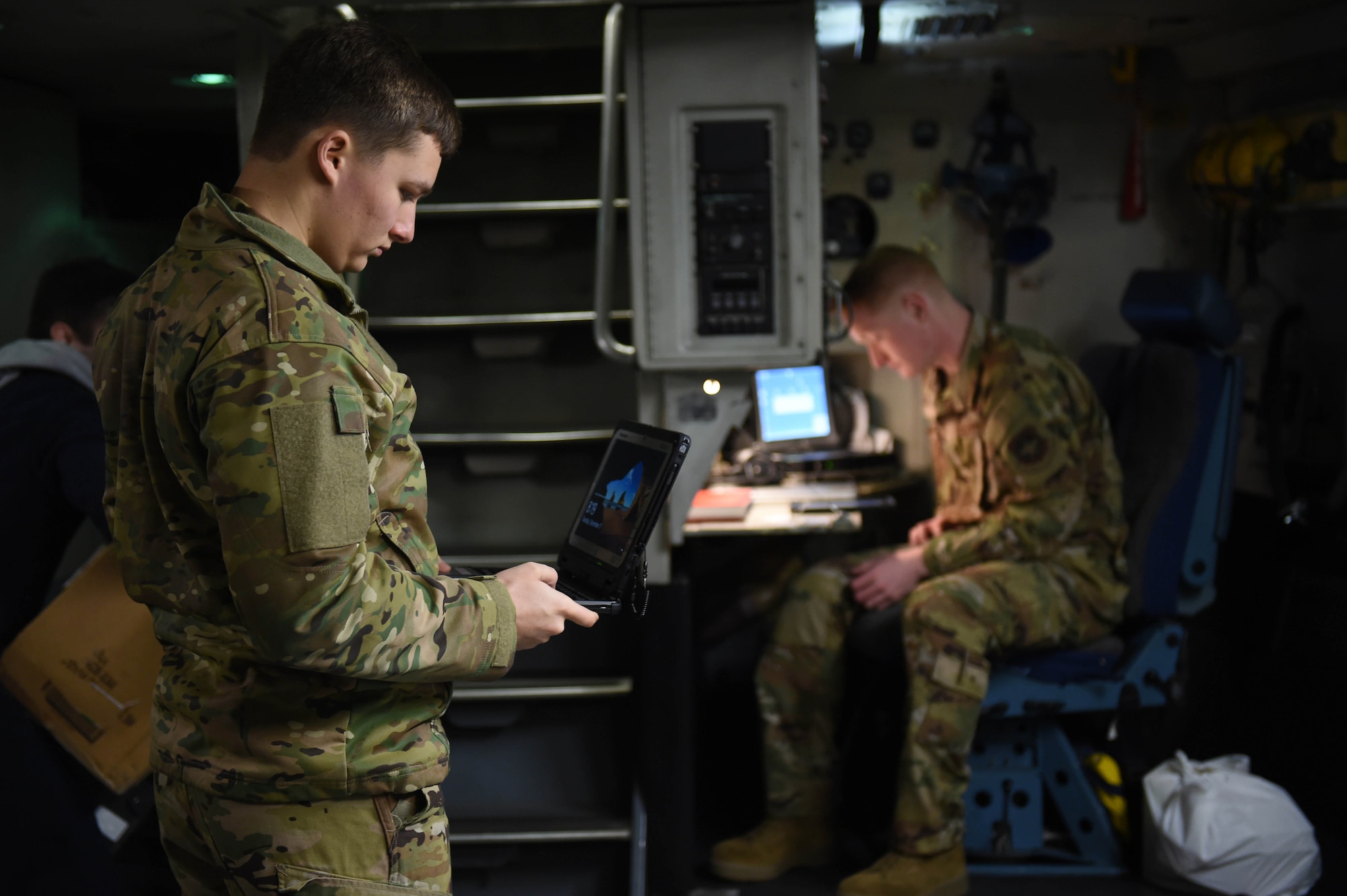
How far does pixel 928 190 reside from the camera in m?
4.43

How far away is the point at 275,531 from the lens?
1.18 metres

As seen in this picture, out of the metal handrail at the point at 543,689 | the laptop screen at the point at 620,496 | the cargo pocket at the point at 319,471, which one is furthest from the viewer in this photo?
the metal handrail at the point at 543,689

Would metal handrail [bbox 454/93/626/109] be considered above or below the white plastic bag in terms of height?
above

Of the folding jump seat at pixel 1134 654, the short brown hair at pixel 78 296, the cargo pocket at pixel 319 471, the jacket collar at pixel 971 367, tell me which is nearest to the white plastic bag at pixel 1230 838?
the folding jump seat at pixel 1134 654

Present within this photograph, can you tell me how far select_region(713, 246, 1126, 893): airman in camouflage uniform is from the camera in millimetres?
2963

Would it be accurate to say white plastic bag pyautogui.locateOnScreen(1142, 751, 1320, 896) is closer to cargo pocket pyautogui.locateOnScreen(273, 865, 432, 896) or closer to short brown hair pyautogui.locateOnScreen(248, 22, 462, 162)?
cargo pocket pyautogui.locateOnScreen(273, 865, 432, 896)

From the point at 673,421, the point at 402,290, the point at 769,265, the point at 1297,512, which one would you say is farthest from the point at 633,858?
the point at 1297,512

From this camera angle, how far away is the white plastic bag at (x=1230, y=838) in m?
2.89

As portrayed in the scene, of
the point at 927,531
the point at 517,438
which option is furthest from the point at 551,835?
the point at 927,531

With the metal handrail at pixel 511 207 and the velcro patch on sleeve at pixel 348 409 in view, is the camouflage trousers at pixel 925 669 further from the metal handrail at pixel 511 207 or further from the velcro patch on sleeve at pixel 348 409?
the velcro patch on sleeve at pixel 348 409

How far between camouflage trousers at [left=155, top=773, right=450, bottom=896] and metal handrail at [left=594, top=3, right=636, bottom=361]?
1540 mm

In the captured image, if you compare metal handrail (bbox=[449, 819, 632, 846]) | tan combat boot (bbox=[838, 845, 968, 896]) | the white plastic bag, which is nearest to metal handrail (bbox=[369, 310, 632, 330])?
metal handrail (bbox=[449, 819, 632, 846])

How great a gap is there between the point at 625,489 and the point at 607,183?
1110mm

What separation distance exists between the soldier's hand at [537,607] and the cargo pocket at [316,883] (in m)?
0.35
